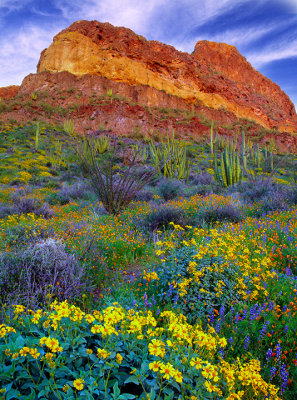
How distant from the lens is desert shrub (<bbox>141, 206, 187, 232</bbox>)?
18.1 feet

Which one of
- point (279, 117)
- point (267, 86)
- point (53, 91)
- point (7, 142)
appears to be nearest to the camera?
point (7, 142)

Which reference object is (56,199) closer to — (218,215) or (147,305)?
(218,215)

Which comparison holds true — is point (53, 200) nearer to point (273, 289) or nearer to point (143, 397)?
point (273, 289)

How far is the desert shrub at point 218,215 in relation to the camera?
561 centimetres

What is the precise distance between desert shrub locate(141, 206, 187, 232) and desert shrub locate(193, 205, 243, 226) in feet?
1.23

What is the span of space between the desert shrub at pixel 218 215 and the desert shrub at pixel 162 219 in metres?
0.37

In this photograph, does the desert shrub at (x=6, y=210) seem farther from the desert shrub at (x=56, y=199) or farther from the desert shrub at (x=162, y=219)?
the desert shrub at (x=162, y=219)

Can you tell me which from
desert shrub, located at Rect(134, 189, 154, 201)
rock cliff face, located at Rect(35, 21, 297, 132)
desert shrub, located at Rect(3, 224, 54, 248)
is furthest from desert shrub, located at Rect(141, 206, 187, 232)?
rock cliff face, located at Rect(35, 21, 297, 132)

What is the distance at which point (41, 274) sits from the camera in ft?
9.70

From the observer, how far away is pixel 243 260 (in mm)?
3248

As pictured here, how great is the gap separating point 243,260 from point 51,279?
97.1 inches

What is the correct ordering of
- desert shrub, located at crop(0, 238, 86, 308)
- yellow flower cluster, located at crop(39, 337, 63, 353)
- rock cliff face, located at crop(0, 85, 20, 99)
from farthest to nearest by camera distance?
rock cliff face, located at crop(0, 85, 20, 99) → desert shrub, located at crop(0, 238, 86, 308) → yellow flower cluster, located at crop(39, 337, 63, 353)

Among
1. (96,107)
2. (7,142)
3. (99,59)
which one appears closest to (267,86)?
(99,59)

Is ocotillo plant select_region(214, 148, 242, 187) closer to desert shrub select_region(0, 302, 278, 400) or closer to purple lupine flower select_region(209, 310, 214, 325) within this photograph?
purple lupine flower select_region(209, 310, 214, 325)
